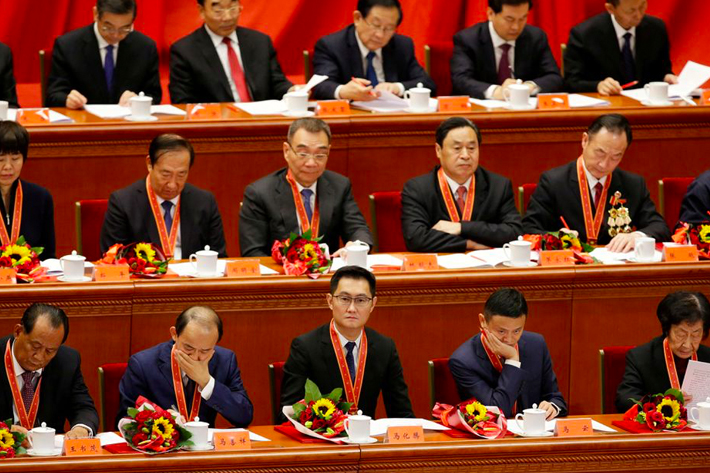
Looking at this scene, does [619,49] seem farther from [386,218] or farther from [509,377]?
[509,377]

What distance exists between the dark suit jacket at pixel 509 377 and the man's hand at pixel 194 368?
751 mm

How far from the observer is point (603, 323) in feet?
15.6

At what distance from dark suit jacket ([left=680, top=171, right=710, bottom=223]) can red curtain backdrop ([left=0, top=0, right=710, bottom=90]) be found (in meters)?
2.31

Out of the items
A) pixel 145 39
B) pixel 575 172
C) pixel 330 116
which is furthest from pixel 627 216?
pixel 145 39

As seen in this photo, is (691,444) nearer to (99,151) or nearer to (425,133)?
(425,133)

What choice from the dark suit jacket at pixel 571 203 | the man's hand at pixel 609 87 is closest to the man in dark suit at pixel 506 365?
the dark suit jacket at pixel 571 203

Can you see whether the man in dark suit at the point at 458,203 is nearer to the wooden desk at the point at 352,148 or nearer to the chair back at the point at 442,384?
the wooden desk at the point at 352,148

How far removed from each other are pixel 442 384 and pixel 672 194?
1735mm

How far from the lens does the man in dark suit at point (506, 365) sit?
4164mm

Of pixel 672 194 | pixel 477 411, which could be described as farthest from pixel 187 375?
pixel 672 194

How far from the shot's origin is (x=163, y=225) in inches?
195

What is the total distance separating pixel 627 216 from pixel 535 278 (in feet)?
2.14

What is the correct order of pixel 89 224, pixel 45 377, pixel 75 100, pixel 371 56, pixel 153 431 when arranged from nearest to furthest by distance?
1. pixel 153 431
2. pixel 45 377
3. pixel 89 224
4. pixel 75 100
5. pixel 371 56

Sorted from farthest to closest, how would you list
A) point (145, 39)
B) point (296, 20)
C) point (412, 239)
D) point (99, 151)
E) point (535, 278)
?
point (296, 20), point (145, 39), point (99, 151), point (412, 239), point (535, 278)
